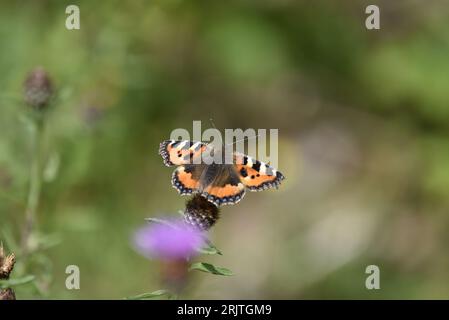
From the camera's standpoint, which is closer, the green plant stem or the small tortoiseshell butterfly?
the small tortoiseshell butterfly

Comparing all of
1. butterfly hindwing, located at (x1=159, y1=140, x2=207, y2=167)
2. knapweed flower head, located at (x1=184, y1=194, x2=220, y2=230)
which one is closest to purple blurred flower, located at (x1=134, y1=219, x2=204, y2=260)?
knapweed flower head, located at (x1=184, y1=194, x2=220, y2=230)

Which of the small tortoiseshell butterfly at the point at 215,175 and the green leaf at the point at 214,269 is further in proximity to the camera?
the small tortoiseshell butterfly at the point at 215,175

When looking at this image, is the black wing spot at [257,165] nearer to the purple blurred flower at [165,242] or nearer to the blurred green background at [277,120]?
the purple blurred flower at [165,242]

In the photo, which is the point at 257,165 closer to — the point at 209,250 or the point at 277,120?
the point at 209,250

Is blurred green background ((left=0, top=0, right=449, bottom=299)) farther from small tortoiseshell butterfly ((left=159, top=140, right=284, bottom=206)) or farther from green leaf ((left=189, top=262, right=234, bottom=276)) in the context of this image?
green leaf ((left=189, top=262, right=234, bottom=276))

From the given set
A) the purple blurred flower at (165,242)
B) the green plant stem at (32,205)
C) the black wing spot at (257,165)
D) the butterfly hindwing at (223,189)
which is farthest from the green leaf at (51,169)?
the black wing spot at (257,165)

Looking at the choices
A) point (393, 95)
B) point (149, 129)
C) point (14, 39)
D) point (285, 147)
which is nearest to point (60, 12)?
point (14, 39)

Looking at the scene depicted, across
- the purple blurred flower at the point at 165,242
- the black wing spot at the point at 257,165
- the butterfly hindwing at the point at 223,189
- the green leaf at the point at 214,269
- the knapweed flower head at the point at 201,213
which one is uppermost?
the black wing spot at the point at 257,165
